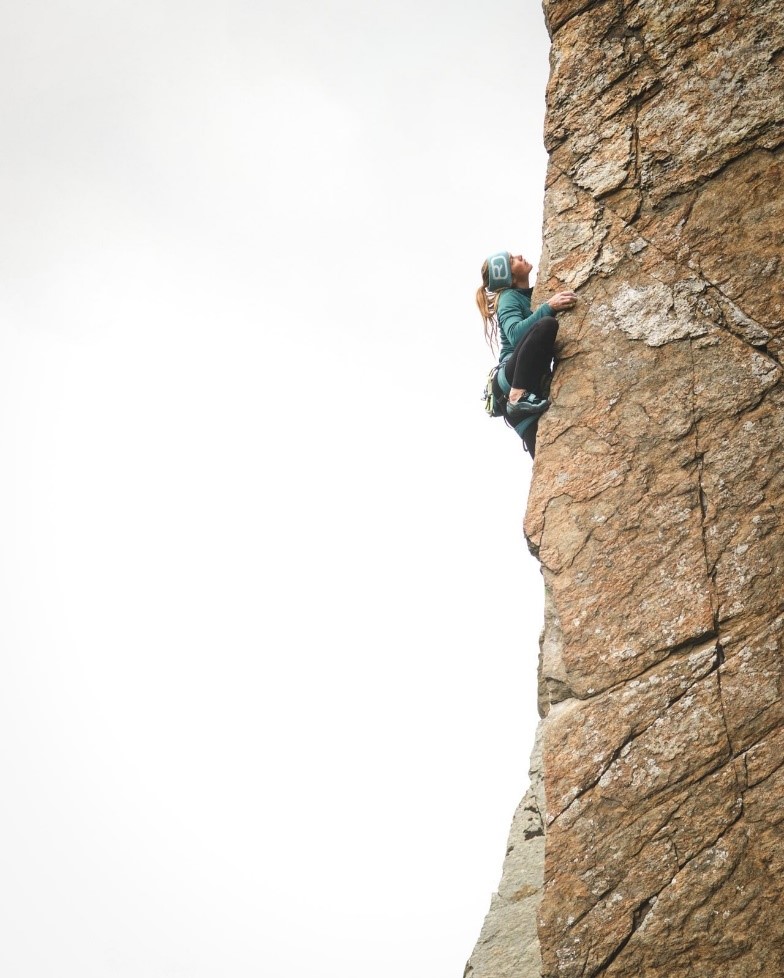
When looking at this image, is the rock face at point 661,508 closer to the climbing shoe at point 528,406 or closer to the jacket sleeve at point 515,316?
the climbing shoe at point 528,406

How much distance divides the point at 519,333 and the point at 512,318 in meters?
0.34

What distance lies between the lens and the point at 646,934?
6945 mm

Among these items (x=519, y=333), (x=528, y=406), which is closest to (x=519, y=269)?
(x=519, y=333)

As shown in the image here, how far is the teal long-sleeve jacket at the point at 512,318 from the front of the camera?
9.60m

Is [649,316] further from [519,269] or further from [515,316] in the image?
[519,269]

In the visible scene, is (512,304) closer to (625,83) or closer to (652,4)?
(625,83)

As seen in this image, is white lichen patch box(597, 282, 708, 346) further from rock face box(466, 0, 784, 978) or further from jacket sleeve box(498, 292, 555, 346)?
jacket sleeve box(498, 292, 555, 346)

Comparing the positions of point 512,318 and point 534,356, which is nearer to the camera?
point 534,356

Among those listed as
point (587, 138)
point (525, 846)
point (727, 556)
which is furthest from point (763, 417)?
point (525, 846)

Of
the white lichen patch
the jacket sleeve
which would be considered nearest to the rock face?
the white lichen patch

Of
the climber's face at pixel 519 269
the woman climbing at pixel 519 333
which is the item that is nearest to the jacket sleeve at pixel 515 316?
the woman climbing at pixel 519 333

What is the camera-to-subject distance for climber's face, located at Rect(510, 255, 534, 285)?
1048 cm

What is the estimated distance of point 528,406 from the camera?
945cm

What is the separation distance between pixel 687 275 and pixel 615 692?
13.4 feet
